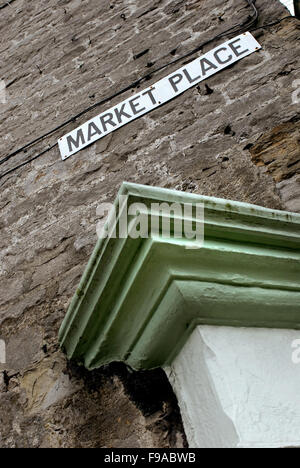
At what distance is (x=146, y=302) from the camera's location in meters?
1.39

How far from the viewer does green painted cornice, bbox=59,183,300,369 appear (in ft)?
4.39

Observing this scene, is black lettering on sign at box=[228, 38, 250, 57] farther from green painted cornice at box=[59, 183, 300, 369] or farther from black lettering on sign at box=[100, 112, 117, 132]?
green painted cornice at box=[59, 183, 300, 369]

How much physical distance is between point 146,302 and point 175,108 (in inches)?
53.8

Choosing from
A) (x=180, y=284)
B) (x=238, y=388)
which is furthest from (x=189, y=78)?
(x=238, y=388)

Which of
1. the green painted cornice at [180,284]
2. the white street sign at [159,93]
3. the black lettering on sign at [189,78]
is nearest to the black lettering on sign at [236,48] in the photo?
the white street sign at [159,93]

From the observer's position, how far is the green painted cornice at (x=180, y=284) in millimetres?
1338

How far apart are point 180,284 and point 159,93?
1517 mm

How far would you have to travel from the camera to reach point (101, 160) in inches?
93.3

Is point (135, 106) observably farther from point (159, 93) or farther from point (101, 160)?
point (101, 160)

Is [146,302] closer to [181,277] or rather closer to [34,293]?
[181,277]

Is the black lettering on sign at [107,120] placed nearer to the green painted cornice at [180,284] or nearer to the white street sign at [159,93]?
the white street sign at [159,93]

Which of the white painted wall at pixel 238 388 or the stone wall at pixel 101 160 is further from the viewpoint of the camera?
the stone wall at pixel 101 160

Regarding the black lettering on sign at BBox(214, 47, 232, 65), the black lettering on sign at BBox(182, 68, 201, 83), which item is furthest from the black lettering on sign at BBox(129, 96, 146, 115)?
the black lettering on sign at BBox(214, 47, 232, 65)

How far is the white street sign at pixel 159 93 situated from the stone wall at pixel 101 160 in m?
0.06
